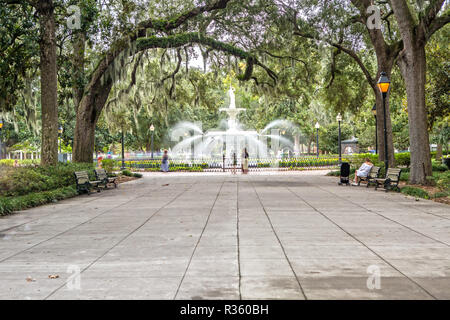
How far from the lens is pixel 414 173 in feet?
54.1

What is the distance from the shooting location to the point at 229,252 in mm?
6324

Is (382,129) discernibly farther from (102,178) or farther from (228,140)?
(228,140)

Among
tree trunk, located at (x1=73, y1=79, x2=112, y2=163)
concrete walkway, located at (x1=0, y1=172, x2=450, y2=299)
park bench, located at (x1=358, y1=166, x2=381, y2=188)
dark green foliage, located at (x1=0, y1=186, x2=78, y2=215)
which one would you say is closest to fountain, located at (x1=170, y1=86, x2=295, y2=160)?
tree trunk, located at (x1=73, y1=79, x2=112, y2=163)

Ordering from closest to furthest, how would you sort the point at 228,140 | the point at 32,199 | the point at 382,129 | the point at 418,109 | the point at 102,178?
the point at 32,199 → the point at 418,109 → the point at 102,178 → the point at 382,129 → the point at 228,140

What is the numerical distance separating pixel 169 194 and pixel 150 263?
9.40 meters

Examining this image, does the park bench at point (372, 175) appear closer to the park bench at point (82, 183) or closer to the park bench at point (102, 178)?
the park bench at point (102, 178)

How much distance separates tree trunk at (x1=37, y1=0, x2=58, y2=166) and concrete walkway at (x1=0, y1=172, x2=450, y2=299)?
211 inches

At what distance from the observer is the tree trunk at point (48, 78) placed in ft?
52.1

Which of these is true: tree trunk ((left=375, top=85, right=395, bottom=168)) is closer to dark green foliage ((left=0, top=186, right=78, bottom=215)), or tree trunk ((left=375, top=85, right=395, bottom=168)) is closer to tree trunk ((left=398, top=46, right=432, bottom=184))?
tree trunk ((left=398, top=46, right=432, bottom=184))

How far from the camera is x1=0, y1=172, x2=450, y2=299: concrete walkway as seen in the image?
4621 millimetres

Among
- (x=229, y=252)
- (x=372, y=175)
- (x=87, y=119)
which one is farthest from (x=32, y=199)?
(x=372, y=175)

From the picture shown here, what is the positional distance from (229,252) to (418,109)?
12.3m

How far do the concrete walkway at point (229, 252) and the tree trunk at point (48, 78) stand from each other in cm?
536
